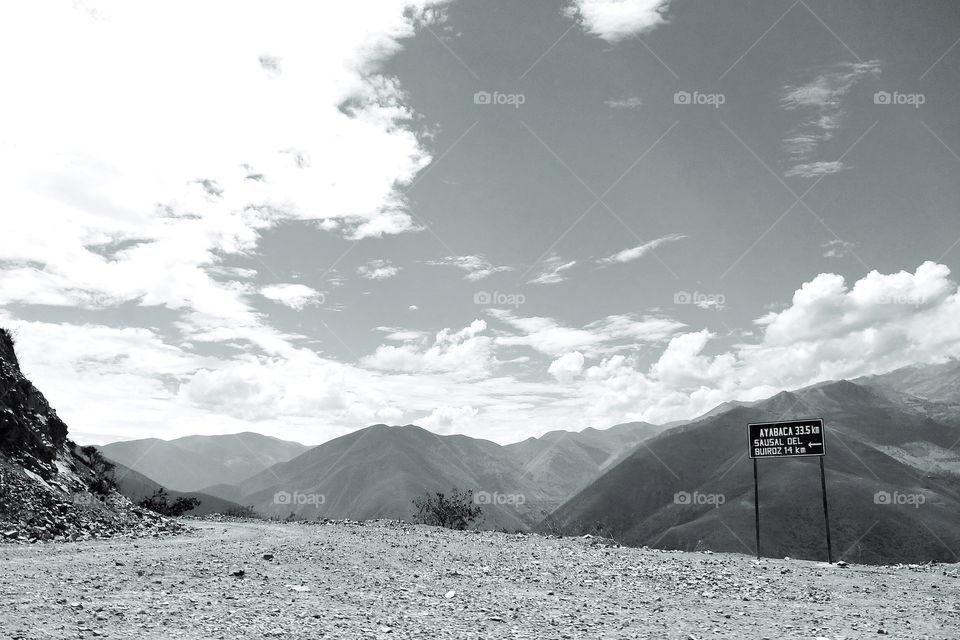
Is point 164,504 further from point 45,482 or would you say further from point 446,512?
point 446,512

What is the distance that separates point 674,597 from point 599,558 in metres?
5.12

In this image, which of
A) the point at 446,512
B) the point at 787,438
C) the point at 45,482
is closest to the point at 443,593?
the point at 787,438

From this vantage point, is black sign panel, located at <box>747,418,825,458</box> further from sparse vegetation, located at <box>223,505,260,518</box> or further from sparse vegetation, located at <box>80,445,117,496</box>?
sparse vegetation, located at <box>80,445,117,496</box>

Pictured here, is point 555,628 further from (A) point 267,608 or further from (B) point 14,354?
(B) point 14,354

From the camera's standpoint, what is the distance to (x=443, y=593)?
14242 millimetres

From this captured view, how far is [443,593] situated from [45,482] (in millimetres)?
21233

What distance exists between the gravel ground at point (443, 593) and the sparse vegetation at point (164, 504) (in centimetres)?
2094

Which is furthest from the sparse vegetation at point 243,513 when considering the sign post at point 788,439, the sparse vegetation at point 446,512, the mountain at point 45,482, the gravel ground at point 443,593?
the sign post at point 788,439

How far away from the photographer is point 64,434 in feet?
109

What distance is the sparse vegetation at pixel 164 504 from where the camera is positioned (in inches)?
1601

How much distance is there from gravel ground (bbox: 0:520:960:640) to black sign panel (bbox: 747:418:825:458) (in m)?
4.75

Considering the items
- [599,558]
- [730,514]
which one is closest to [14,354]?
[599,558]

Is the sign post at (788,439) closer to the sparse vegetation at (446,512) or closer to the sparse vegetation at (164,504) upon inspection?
the sparse vegetation at (446,512)

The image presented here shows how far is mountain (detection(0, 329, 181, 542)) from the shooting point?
2305 centimetres
